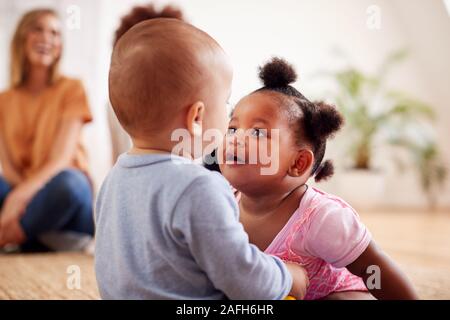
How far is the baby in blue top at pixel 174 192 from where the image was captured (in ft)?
2.26

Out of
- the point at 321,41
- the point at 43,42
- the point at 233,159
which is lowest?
the point at 233,159

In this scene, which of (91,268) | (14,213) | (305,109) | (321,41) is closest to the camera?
(305,109)

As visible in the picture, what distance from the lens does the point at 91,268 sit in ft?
5.58

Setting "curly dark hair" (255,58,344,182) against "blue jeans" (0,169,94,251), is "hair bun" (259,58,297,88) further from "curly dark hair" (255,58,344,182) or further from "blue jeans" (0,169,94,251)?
"blue jeans" (0,169,94,251)

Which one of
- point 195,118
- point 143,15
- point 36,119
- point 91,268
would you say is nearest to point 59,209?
point 36,119

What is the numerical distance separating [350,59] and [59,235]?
2.44 m

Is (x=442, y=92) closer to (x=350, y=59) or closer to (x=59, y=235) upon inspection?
(x=350, y=59)

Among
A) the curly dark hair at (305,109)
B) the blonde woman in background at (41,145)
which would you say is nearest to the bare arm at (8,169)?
the blonde woman in background at (41,145)

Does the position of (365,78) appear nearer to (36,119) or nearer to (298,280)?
(36,119)

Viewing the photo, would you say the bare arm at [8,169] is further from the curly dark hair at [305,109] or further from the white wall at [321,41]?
the curly dark hair at [305,109]

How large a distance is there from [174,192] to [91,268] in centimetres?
108

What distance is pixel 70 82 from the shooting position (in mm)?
2332

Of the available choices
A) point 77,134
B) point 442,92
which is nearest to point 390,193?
point 442,92

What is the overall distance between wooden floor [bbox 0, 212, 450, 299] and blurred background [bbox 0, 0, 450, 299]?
30cm
